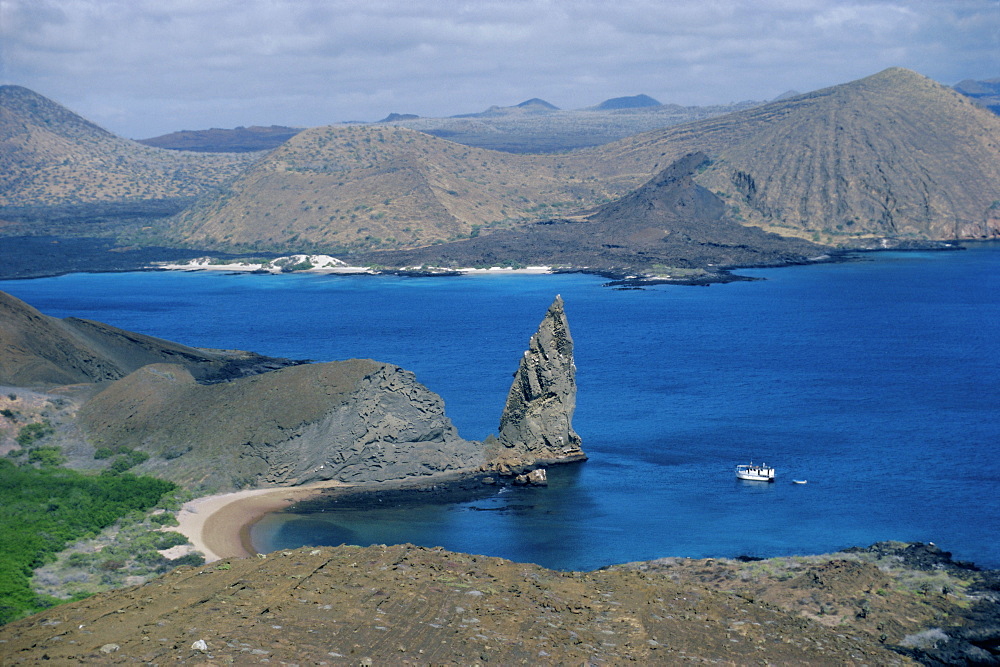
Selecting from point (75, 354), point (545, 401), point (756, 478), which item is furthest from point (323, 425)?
point (75, 354)

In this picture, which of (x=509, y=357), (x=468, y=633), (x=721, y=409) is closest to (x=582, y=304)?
(x=509, y=357)

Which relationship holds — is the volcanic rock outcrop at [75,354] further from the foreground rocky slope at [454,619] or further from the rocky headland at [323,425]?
the foreground rocky slope at [454,619]

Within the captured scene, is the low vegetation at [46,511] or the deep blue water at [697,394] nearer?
the low vegetation at [46,511]

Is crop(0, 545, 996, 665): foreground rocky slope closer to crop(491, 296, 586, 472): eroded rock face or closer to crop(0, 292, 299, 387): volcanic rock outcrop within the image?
crop(491, 296, 586, 472): eroded rock face

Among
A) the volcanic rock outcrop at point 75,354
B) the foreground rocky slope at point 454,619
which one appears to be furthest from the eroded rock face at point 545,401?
the volcanic rock outcrop at point 75,354

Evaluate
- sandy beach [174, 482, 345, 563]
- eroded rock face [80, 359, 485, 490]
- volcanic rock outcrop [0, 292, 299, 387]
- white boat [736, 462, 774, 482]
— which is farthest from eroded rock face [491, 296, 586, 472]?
volcanic rock outcrop [0, 292, 299, 387]

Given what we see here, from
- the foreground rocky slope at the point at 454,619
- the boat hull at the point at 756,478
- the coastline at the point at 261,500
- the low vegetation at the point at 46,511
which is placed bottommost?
the boat hull at the point at 756,478

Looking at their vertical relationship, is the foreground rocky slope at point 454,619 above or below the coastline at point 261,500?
above

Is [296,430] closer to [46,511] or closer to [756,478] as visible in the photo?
[46,511]
